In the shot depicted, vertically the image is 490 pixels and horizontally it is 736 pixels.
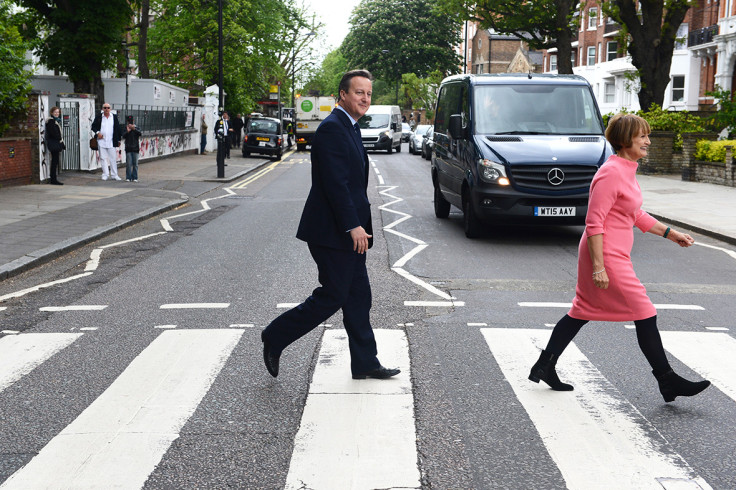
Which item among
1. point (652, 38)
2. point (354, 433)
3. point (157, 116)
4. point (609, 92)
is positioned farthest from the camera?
point (609, 92)

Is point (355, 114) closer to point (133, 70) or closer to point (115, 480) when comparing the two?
point (115, 480)

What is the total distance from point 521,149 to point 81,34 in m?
20.1

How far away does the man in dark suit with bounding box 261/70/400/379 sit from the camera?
507 centimetres

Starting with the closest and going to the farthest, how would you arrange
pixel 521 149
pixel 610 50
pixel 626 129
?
pixel 626 129 → pixel 521 149 → pixel 610 50

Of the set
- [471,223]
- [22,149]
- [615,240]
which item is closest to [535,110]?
[471,223]

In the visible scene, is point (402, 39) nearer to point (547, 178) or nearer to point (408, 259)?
point (547, 178)

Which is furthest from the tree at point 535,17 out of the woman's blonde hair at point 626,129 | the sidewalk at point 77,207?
the woman's blonde hair at point 626,129

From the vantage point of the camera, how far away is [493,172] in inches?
474

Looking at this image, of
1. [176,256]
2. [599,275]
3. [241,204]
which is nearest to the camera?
[599,275]

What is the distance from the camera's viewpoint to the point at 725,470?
4016mm

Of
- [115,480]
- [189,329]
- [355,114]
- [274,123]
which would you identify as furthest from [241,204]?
[274,123]

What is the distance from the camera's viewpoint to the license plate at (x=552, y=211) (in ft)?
38.7

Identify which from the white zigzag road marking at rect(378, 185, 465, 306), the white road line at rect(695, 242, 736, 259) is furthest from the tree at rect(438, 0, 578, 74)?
the white road line at rect(695, 242, 736, 259)

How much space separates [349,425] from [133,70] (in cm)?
5425
